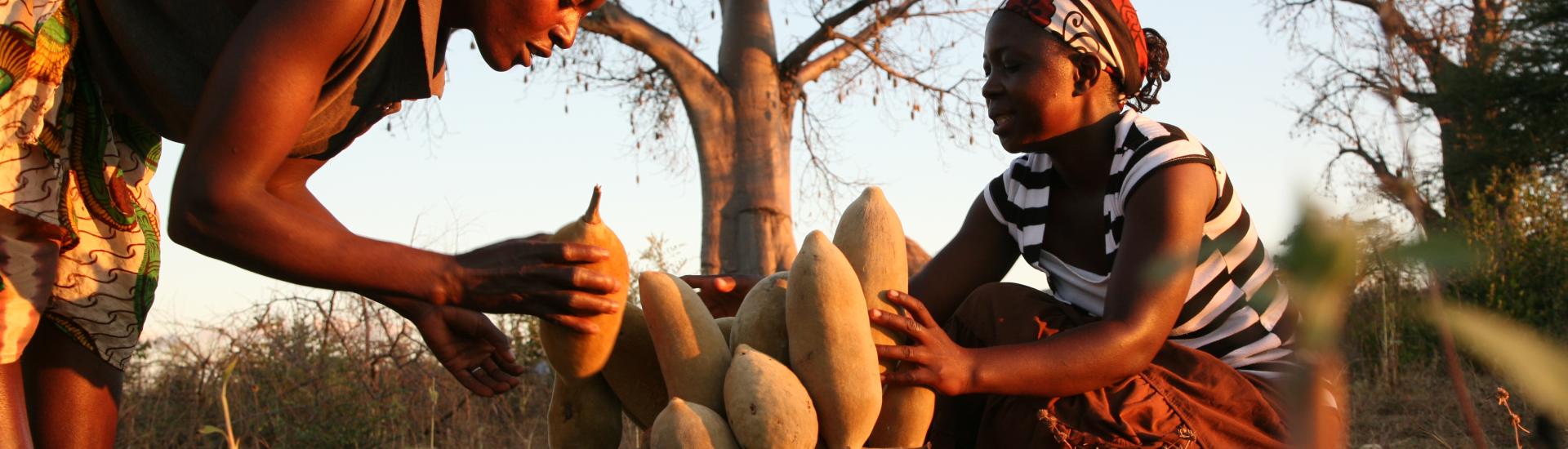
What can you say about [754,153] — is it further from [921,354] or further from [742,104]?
[921,354]

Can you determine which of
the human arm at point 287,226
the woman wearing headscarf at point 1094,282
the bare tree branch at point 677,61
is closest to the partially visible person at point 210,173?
the human arm at point 287,226

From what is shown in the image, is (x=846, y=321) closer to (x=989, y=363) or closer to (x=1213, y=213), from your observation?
(x=989, y=363)

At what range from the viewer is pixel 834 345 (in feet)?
5.43

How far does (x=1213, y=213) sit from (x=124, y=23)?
1896 mm

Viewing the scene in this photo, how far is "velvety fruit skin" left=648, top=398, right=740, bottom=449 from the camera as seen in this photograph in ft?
5.10

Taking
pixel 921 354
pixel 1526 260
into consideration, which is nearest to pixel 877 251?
pixel 921 354

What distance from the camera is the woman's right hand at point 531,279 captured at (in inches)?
59.8

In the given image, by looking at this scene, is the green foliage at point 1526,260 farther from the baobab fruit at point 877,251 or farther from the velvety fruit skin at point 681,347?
the velvety fruit skin at point 681,347

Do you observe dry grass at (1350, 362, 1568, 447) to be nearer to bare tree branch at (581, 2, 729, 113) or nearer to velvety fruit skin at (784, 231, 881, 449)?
velvety fruit skin at (784, 231, 881, 449)

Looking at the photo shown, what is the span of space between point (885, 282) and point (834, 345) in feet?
0.71

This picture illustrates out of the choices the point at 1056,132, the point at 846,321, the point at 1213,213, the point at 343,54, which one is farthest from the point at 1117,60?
the point at 343,54

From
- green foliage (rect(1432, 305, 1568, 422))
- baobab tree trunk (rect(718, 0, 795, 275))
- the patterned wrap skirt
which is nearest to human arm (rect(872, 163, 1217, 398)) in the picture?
the patterned wrap skirt

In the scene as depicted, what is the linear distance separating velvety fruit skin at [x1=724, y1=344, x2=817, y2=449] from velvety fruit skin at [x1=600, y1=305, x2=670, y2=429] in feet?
0.89

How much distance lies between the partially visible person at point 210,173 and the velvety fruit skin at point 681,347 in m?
0.15
